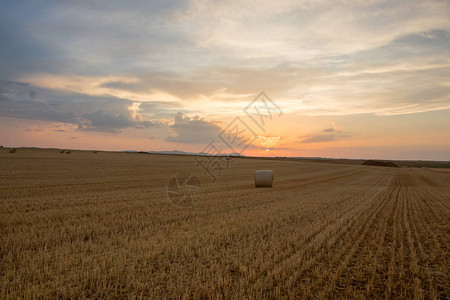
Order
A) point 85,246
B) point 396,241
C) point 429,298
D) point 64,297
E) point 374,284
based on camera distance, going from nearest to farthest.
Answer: point 64,297 → point 429,298 → point 374,284 → point 85,246 → point 396,241

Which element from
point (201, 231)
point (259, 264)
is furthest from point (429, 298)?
point (201, 231)

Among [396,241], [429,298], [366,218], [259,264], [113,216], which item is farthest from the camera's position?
[366,218]

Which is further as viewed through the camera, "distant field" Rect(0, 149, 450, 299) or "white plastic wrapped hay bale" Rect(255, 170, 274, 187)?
"white plastic wrapped hay bale" Rect(255, 170, 274, 187)

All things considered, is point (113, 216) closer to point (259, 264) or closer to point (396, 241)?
point (259, 264)

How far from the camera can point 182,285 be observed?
4.48m

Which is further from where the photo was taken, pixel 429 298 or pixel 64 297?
pixel 429 298

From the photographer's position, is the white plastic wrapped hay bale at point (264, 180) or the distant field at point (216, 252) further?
the white plastic wrapped hay bale at point (264, 180)

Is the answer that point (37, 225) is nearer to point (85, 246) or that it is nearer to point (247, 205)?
point (85, 246)

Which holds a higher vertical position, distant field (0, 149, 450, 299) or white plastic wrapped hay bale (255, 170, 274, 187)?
white plastic wrapped hay bale (255, 170, 274, 187)

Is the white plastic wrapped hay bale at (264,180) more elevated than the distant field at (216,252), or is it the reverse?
the white plastic wrapped hay bale at (264,180)

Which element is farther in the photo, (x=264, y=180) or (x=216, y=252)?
(x=264, y=180)

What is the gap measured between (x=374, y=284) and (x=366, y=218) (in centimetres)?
555

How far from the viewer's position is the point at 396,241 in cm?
721

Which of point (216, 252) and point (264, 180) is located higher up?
point (264, 180)
